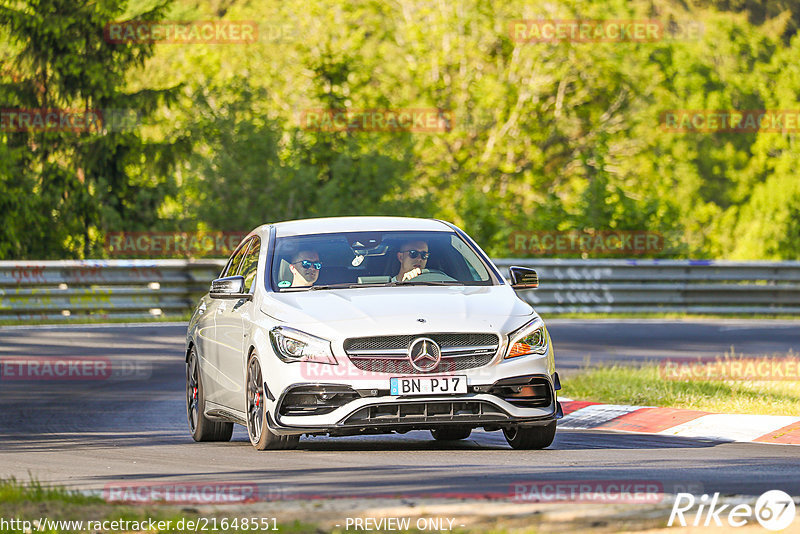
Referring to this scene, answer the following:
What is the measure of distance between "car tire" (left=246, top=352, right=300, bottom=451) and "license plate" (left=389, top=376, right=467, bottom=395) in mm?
840

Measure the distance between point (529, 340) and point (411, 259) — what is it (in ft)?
4.28

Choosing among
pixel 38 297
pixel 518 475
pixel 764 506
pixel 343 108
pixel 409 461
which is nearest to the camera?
pixel 764 506

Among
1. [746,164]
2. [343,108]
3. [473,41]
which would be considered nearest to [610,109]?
[473,41]

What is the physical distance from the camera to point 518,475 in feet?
25.3

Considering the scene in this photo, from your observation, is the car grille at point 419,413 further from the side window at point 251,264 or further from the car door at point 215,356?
the side window at point 251,264

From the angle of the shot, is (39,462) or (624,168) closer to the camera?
(39,462)

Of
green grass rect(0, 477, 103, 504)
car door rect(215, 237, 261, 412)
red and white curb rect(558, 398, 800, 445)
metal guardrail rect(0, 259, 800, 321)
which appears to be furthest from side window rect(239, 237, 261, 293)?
metal guardrail rect(0, 259, 800, 321)

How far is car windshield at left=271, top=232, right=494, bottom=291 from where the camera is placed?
9.95 meters

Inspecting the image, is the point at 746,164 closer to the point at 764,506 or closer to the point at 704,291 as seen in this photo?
the point at 704,291

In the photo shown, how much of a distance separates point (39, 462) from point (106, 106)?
854 inches

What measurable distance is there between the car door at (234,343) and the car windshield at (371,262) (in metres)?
0.32

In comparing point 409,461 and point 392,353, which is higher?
point 392,353

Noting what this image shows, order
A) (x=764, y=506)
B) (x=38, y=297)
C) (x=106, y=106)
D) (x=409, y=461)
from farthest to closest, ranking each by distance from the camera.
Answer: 1. (x=106, y=106)
2. (x=38, y=297)
3. (x=409, y=461)
4. (x=764, y=506)

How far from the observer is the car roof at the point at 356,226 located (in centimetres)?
1049
